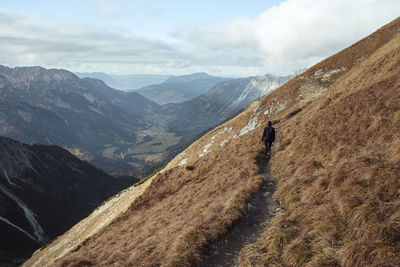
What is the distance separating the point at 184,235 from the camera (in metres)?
11.5

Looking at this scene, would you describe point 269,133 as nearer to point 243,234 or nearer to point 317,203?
point 317,203

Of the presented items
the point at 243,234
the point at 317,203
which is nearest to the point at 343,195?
A: the point at 317,203

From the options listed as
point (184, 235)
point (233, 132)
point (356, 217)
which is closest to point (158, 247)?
point (184, 235)

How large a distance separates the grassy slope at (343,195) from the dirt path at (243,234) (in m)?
0.71

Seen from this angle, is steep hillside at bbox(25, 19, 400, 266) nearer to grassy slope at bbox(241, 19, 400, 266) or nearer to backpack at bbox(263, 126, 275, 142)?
grassy slope at bbox(241, 19, 400, 266)

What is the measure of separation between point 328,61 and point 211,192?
181ft

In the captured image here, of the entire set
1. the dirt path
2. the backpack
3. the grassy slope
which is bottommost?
the dirt path

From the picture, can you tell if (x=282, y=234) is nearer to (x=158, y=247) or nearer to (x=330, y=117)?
(x=158, y=247)

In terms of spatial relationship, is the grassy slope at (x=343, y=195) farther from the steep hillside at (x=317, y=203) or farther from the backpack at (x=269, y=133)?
the backpack at (x=269, y=133)

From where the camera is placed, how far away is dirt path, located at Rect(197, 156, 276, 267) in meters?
10.1

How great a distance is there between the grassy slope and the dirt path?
707 millimetres

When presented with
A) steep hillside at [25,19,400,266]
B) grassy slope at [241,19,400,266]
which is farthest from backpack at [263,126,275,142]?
grassy slope at [241,19,400,266]

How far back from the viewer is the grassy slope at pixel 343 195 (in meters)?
7.26

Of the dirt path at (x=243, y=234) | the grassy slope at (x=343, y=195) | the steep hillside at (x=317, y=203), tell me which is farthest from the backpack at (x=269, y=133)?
the dirt path at (x=243, y=234)
